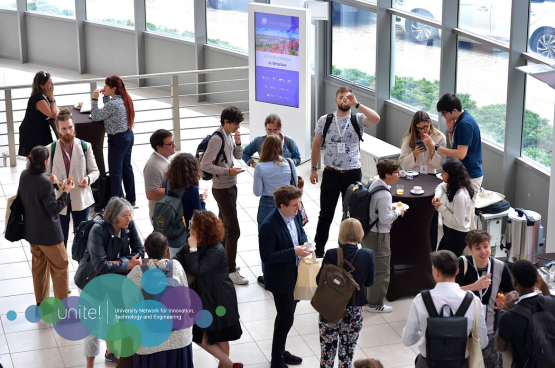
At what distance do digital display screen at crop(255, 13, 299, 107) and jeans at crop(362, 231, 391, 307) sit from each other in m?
4.33

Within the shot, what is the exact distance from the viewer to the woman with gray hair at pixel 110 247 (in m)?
4.80

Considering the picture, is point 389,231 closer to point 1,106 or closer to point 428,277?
point 428,277

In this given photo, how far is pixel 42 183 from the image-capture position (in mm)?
5410

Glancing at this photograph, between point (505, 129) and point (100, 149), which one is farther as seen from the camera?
point (100, 149)

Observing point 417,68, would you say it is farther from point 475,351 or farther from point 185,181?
point 475,351

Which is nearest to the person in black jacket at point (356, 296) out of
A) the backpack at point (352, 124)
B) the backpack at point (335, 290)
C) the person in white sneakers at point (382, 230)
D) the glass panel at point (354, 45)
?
the backpack at point (335, 290)

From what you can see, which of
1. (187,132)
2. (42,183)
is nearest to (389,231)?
(42,183)

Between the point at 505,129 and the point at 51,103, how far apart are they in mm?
5134

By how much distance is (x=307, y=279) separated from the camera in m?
4.96

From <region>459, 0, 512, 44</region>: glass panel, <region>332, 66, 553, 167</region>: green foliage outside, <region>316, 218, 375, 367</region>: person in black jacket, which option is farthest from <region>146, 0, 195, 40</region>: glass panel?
<region>316, 218, 375, 367</region>: person in black jacket

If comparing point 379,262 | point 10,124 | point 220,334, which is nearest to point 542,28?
point 379,262

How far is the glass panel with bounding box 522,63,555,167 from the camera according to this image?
7.37 meters

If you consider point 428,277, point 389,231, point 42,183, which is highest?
point 42,183

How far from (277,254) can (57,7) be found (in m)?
12.9
